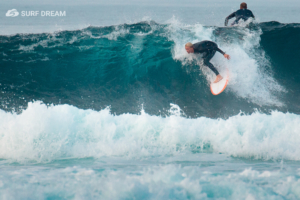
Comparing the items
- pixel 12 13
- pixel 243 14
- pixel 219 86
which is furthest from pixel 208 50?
pixel 12 13

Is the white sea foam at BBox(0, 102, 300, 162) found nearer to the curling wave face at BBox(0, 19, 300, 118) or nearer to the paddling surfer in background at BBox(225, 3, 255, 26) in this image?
the curling wave face at BBox(0, 19, 300, 118)

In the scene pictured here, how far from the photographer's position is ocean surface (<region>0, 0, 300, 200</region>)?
12.5 feet

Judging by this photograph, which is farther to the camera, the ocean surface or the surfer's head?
the surfer's head

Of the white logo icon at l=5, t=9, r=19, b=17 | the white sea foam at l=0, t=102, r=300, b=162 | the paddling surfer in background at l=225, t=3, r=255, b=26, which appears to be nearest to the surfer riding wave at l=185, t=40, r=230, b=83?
the white sea foam at l=0, t=102, r=300, b=162

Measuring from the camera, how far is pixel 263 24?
944 centimetres

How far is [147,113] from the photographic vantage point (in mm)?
7031

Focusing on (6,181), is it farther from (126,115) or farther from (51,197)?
(126,115)

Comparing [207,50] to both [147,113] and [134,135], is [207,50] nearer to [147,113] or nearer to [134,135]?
[147,113]

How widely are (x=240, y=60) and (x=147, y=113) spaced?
11.7 ft

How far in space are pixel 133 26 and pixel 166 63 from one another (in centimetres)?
230

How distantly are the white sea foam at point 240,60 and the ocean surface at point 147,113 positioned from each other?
37 mm

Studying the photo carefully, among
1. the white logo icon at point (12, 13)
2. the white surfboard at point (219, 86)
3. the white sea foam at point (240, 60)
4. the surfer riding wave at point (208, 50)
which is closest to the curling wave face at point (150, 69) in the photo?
the white sea foam at point (240, 60)

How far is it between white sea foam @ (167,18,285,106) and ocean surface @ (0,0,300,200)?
0.04 metres

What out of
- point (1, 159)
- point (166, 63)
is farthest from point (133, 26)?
point (1, 159)
